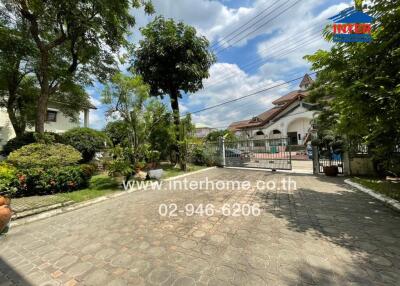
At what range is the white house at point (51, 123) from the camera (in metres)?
15.4

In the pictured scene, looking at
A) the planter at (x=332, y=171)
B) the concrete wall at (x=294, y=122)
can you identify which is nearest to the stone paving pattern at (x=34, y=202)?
the planter at (x=332, y=171)

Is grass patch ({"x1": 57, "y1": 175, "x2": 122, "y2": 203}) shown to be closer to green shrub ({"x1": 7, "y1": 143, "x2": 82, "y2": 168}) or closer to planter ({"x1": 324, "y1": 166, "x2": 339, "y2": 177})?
green shrub ({"x1": 7, "y1": 143, "x2": 82, "y2": 168})

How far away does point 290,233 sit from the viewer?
10.9 feet

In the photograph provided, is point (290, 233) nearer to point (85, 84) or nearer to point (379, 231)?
point (379, 231)

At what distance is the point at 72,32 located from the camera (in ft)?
28.5

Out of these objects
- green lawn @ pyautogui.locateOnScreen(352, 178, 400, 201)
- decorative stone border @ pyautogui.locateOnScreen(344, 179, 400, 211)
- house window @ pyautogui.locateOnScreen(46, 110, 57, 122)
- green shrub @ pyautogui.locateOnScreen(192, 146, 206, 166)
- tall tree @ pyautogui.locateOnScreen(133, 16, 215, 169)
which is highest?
tall tree @ pyautogui.locateOnScreen(133, 16, 215, 169)

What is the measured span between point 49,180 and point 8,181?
0.99m

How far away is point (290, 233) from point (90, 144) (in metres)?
12.1

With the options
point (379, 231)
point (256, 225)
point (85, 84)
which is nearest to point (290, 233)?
point (256, 225)

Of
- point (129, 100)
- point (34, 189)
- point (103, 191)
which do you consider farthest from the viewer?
point (129, 100)

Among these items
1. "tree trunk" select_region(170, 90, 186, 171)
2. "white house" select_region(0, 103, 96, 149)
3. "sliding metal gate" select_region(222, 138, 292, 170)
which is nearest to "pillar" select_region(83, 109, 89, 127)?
"white house" select_region(0, 103, 96, 149)

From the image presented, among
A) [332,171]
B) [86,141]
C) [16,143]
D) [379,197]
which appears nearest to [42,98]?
[16,143]

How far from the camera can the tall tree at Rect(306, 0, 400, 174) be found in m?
3.25

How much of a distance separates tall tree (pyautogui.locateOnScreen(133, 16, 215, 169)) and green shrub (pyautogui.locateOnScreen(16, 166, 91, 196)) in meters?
6.04
